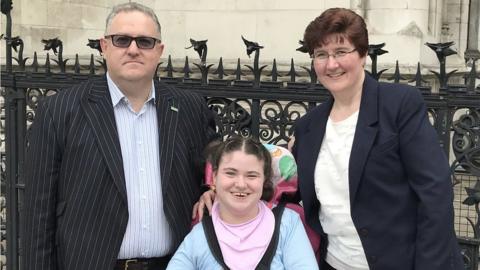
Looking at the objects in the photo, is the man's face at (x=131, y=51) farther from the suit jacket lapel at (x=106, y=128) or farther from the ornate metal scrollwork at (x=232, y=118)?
the ornate metal scrollwork at (x=232, y=118)

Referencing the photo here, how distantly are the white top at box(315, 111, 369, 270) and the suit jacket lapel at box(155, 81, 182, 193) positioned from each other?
2.30 feet

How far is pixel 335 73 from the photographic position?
2.49 m

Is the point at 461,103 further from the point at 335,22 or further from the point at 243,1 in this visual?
the point at 243,1

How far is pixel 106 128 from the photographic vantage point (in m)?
2.73

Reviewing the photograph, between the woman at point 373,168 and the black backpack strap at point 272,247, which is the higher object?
the woman at point 373,168

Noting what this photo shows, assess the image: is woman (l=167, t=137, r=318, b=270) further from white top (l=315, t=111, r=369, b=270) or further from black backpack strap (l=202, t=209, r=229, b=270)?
white top (l=315, t=111, r=369, b=270)

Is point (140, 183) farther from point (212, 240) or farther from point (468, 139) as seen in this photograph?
point (468, 139)

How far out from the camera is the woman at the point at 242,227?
8.48ft

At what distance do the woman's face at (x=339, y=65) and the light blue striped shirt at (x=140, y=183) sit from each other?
862mm

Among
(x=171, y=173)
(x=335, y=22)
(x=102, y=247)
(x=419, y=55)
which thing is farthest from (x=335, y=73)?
(x=419, y=55)

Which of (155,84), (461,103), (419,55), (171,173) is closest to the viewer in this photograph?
(171,173)

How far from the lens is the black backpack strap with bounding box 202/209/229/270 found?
8.48 feet

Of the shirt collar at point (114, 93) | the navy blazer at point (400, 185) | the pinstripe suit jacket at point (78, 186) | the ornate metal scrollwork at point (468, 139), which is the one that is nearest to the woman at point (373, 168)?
the navy blazer at point (400, 185)

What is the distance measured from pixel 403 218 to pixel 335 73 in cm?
66
